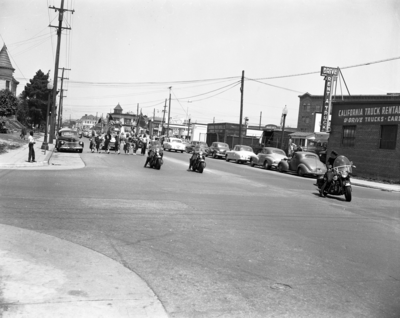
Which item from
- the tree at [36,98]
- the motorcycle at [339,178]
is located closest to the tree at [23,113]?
the tree at [36,98]

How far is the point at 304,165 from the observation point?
81.0 ft

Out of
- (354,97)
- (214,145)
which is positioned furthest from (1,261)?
(354,97)

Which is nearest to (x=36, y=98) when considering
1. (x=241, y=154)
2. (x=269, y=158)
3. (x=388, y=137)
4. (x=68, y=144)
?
(x=68, y=144)

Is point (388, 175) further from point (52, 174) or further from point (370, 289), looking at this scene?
point (370, 289)

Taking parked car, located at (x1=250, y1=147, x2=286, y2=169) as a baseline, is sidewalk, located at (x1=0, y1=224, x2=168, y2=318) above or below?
below

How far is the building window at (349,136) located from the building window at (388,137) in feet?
9.00

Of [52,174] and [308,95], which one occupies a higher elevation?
[308,95]

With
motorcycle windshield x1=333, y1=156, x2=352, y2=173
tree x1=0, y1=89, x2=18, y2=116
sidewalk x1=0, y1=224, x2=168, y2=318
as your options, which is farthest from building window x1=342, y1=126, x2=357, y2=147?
tree x1=0, y1=89, x2=18, y2=116

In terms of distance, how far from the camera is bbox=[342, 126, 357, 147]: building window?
28.8 metres

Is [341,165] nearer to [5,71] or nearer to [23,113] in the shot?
[5,71]

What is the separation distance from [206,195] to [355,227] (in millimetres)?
4529

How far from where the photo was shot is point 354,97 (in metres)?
63.9

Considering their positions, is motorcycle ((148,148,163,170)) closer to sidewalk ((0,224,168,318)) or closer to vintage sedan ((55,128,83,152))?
vintage sedan ((55,128,83,152))

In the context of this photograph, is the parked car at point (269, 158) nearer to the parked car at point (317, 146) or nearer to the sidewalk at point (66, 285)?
the parked car at point (317, 146)
